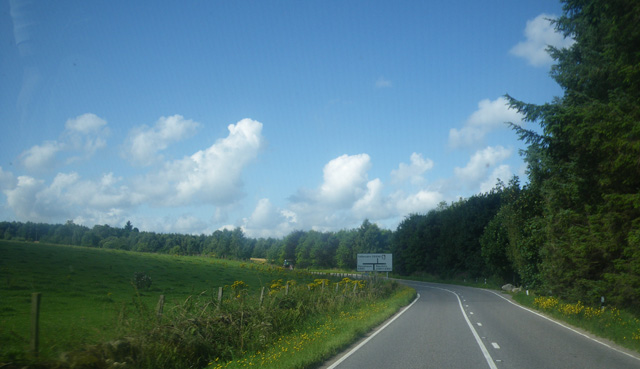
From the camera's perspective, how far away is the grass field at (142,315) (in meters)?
8.60

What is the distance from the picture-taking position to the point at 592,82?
63.8 ft

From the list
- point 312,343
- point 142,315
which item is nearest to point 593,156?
point 312,343

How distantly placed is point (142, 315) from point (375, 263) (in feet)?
109

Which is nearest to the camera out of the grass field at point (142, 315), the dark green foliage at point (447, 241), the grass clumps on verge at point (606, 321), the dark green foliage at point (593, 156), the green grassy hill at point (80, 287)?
the grass field at point (142, 315)

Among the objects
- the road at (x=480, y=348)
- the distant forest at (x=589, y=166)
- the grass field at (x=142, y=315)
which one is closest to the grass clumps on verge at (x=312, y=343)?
the grass field at (x=142, y=315)

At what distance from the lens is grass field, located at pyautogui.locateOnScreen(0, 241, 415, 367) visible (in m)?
8.60

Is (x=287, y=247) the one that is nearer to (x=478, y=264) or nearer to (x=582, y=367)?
(x=478, y=264)

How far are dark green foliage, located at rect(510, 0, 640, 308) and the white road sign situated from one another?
15.9 meters

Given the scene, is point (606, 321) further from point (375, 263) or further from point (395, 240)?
point (395, 240)

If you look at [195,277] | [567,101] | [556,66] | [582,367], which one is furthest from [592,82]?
[195,277]

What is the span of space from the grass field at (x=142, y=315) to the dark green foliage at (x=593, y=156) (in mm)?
8952

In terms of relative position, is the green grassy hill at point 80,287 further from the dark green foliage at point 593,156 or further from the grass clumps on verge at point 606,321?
the dark green foliage at point 593,156

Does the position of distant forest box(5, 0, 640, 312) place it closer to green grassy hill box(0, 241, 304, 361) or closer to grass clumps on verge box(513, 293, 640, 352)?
grass clumps on verge box(513, 293, 640, 352)

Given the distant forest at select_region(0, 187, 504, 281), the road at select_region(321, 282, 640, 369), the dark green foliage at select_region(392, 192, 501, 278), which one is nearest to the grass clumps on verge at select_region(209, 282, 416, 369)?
the road at select_region(321, 282, 640, 369)
